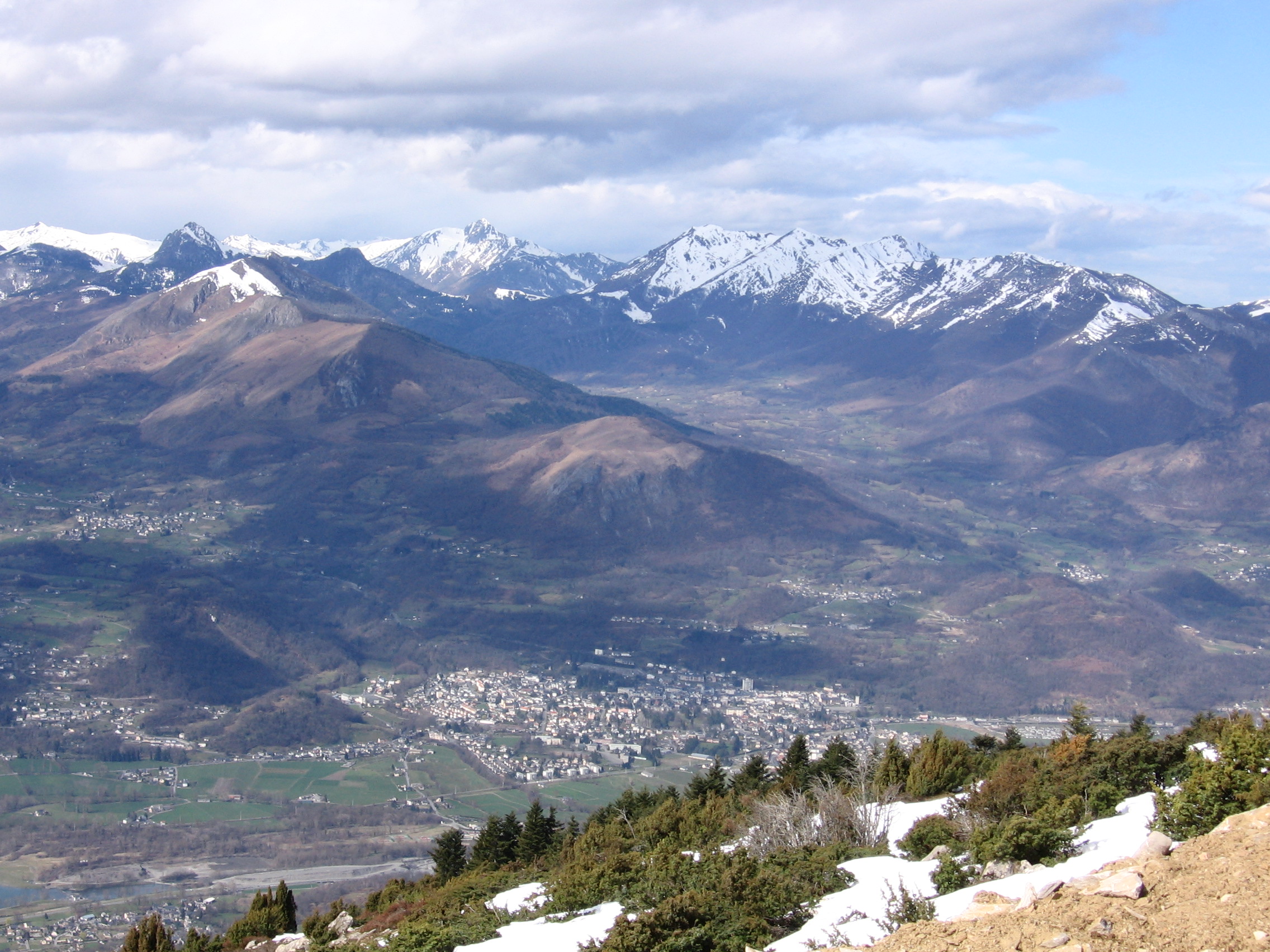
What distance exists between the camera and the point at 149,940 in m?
34.0

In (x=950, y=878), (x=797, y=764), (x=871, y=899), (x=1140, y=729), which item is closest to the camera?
(x=871, y=899)

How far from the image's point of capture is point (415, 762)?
3989 inches

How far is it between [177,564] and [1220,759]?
500 feet

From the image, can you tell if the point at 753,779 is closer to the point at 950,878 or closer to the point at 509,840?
the point at 509,840

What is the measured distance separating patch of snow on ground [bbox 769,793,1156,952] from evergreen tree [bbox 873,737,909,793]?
1095 centimetres

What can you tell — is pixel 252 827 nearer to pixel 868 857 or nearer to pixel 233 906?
pixel 233 906

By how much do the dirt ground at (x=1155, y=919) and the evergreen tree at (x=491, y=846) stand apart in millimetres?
33997

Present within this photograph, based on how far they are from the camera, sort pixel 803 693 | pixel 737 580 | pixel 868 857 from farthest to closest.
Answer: pixel 737 580 → pixel 803 693 → pixel 868 857

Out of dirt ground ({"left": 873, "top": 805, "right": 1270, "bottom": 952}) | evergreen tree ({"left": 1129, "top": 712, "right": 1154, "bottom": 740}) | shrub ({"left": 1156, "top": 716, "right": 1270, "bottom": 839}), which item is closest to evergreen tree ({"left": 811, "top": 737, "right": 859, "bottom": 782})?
evergreen tree ({"left": 1129, "top": 712, "right": 1154, "bottom": 740})

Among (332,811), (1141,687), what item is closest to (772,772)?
(332,811)

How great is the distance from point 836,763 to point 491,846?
657 inches

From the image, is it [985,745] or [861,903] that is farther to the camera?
[985,745]

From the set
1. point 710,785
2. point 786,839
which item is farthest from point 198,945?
point 710,785

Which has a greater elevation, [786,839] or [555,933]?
[555,933]
